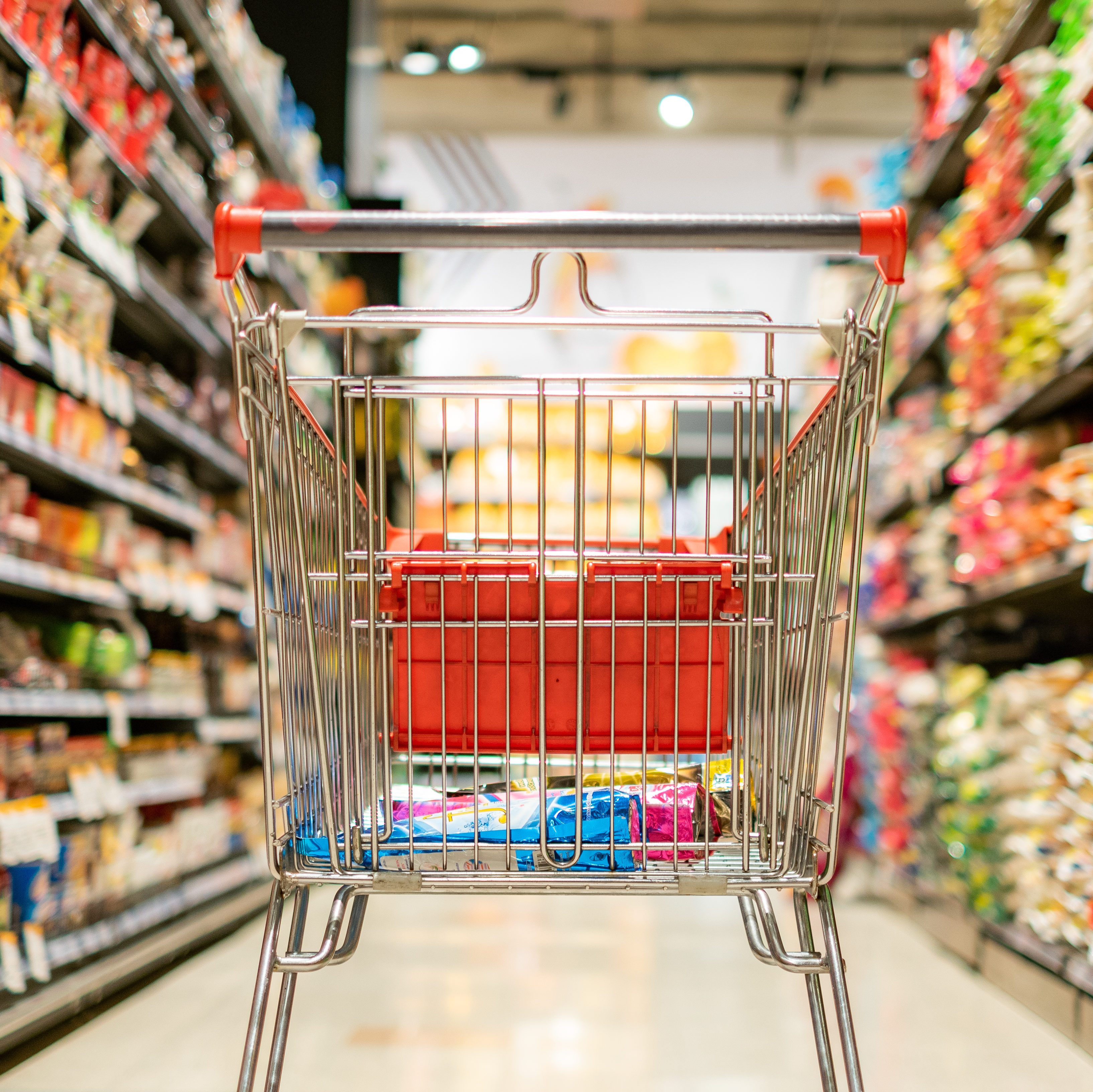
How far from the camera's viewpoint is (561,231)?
1.08m

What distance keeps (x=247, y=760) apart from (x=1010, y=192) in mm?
3128

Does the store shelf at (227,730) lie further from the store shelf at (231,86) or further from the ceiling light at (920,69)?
the ceiling light at (920,69)

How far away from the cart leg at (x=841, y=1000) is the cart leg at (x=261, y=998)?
0.60 meters

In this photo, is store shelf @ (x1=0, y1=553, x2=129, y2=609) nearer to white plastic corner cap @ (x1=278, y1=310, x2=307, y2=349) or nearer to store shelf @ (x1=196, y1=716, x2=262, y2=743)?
store shelf @ (x1=196, y1=716, x2=262, y2=743)

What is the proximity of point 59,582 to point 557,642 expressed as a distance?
55.9 inches

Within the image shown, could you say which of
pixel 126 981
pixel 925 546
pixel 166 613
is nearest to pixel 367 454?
pixel 126 981

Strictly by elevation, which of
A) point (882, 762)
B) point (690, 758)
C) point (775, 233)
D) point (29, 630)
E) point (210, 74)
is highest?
point (210, 74)

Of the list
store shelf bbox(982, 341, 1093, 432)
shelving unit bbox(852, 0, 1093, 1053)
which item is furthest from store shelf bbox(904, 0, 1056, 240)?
store shelf bbox(982, 341, 1093, 432)

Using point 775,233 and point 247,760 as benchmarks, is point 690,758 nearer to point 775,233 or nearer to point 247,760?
point 775,233

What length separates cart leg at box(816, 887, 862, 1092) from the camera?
3.56 ft

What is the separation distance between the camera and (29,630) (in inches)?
91.3

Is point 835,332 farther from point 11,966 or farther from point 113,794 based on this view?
point 113,794

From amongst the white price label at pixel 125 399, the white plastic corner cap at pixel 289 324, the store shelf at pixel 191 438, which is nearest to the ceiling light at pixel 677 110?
the store shelf at pixel 191 438

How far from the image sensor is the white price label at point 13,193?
6.43 ft
